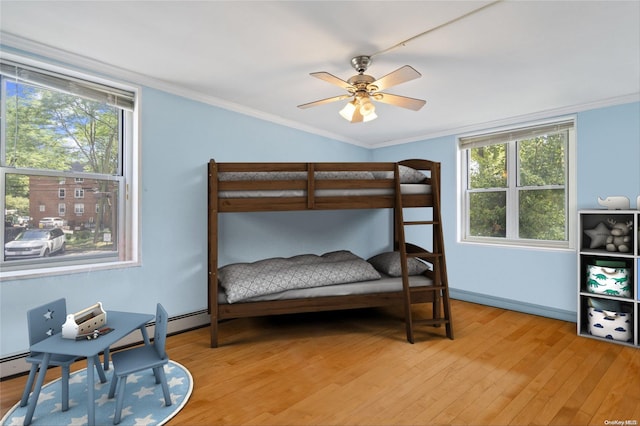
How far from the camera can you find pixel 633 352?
2.71 meters

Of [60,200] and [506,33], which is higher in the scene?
[506,33]

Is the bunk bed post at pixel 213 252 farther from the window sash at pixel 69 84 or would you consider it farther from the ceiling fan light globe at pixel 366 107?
the ceiling fan light globe at pixel 366 107

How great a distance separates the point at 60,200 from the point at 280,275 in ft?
6.13

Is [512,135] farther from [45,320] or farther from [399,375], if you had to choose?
[45,320]

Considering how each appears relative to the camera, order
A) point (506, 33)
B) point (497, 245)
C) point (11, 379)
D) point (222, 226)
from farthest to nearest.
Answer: point (497, 245)
point (222, 226)
point (11, 379)
point (506, 33)

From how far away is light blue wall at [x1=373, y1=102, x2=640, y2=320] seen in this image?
122 inches

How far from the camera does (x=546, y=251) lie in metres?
3.53

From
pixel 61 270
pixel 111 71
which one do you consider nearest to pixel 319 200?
pixel 111 71

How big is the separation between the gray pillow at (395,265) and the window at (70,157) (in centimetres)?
252

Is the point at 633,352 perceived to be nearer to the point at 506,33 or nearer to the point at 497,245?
the point at 497,245

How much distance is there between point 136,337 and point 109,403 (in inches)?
38.6

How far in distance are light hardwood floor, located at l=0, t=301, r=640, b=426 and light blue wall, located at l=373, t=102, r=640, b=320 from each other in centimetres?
44

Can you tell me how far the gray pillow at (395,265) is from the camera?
11.4 feet

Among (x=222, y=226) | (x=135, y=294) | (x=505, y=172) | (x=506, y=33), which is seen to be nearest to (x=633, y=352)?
(x=505, y=172)
